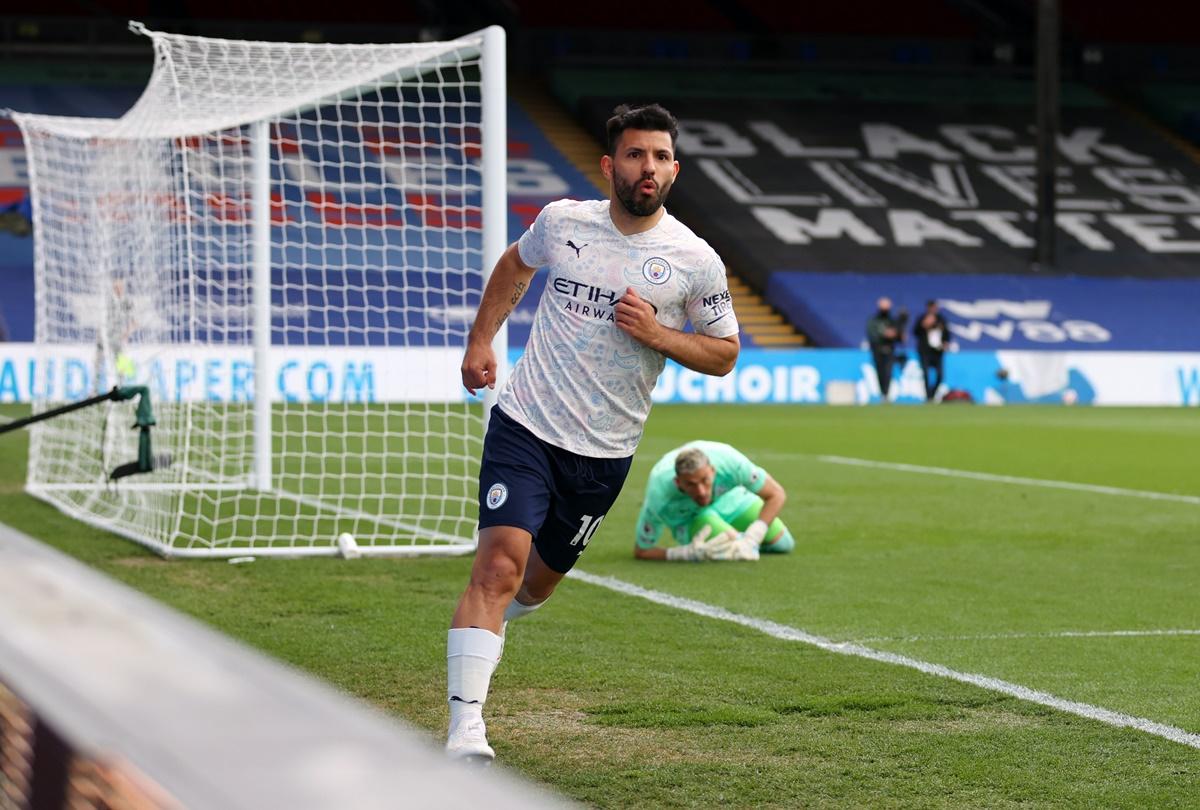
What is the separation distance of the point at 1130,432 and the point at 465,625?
17.4m

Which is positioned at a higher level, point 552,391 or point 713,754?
point 552,391

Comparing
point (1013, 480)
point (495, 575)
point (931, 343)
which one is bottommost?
A: point (1013, 480)

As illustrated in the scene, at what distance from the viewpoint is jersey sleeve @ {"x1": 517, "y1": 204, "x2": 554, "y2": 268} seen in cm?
500

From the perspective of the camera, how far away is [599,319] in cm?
492

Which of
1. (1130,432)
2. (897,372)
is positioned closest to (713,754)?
(1130,432)

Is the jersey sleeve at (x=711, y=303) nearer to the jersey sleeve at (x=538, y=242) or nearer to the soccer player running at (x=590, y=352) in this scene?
the soccer player running at (x=590, y=352)

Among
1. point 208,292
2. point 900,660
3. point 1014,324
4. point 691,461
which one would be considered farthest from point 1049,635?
point 1014,324

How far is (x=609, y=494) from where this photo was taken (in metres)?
5.05

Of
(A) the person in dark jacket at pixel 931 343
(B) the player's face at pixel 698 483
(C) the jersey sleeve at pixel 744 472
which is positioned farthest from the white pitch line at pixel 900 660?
(A) the person in dark jacket at pixel 931 343

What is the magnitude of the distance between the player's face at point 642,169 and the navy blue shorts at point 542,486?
0.67 m

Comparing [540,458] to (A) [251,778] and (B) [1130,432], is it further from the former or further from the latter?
(B) [1130,432]

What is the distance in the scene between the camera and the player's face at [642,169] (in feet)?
15.7

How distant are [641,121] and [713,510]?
4968 mm

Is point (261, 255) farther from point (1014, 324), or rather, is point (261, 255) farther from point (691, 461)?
point (1014, 324)
